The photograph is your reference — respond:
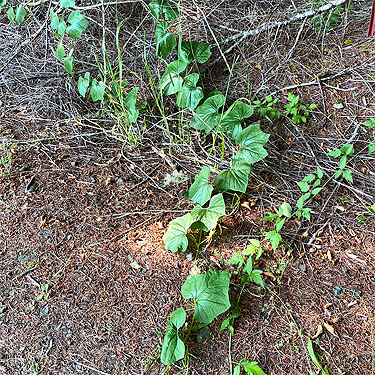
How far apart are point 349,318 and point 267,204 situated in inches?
25.5

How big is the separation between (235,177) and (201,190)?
180 mm

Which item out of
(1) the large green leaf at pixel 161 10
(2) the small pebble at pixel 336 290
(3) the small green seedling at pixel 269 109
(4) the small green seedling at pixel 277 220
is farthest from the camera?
(3) the small green seedling at pixel 269 109

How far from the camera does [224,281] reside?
148 centimetres

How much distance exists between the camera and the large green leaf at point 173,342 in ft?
4.34

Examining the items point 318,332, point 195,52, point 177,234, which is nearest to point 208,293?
point 177,234

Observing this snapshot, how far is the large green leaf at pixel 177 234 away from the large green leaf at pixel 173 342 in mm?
328

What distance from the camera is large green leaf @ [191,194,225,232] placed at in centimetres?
167

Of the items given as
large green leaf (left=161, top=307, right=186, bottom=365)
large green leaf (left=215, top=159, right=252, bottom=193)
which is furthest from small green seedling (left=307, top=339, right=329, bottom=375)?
large green leaf (left=215, top=159, right=252, bottom=193)

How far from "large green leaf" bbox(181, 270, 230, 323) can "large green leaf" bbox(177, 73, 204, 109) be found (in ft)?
3.34

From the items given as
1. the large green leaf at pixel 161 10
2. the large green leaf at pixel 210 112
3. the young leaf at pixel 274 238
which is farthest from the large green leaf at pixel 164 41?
the young leaf at pixel 274 238

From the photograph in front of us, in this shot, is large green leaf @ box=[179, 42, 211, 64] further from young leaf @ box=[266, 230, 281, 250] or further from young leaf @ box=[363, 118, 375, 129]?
young leaf @ box=[266, 230, 281, 250]

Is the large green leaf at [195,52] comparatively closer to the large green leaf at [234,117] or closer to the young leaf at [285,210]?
the large green leaf at [234,117]

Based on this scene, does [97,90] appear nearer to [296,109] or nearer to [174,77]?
[174,77]

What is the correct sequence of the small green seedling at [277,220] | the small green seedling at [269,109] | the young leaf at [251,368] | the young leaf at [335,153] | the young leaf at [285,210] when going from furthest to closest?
the small green seedling at [269,109] → the young leaf at [335,153] → the young leaf at [285,210] → the small green seedling at [277,220] → the young leaf at [251,368]
